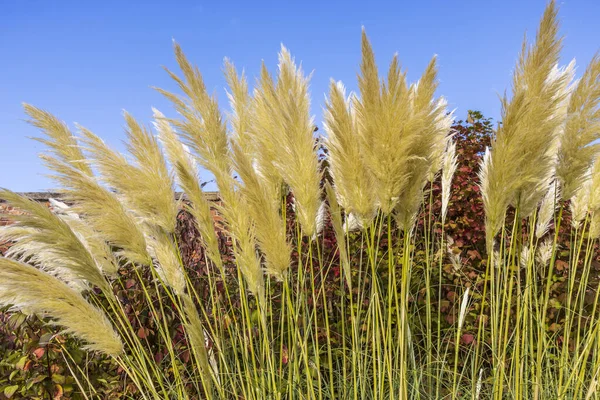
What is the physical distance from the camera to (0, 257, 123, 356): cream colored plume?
6.69 ft

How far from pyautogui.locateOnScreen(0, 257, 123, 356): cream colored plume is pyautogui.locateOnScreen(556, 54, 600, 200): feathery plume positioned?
218cm

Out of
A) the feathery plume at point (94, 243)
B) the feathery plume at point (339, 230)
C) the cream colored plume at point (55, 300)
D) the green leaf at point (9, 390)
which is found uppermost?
the feathery plume at point (339, 230)

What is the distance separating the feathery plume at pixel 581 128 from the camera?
2545 mm

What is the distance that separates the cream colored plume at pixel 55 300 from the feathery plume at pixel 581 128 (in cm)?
218

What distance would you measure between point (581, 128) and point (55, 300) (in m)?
2.39

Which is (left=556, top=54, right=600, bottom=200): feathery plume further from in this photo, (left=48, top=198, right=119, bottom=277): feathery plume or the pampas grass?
(left=48, top=198, right=119, bottom=277): feathery plume

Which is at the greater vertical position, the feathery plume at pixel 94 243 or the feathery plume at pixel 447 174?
the feathery plume at pixel 447 174

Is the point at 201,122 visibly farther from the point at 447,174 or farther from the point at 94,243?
the point at 447,174

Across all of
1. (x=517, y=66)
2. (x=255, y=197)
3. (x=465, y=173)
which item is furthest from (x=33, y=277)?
(x=465, y=173)

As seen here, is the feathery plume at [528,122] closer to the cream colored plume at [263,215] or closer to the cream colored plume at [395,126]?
the cream colored plume at [395,126]

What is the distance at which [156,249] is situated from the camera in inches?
98.3

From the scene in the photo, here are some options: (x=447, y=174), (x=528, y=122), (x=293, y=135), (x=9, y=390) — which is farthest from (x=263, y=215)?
(x=9, y=390)

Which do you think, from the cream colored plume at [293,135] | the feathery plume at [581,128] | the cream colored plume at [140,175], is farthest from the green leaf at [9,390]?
the feathery plume at [581,128]

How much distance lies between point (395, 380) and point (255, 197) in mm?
1224
